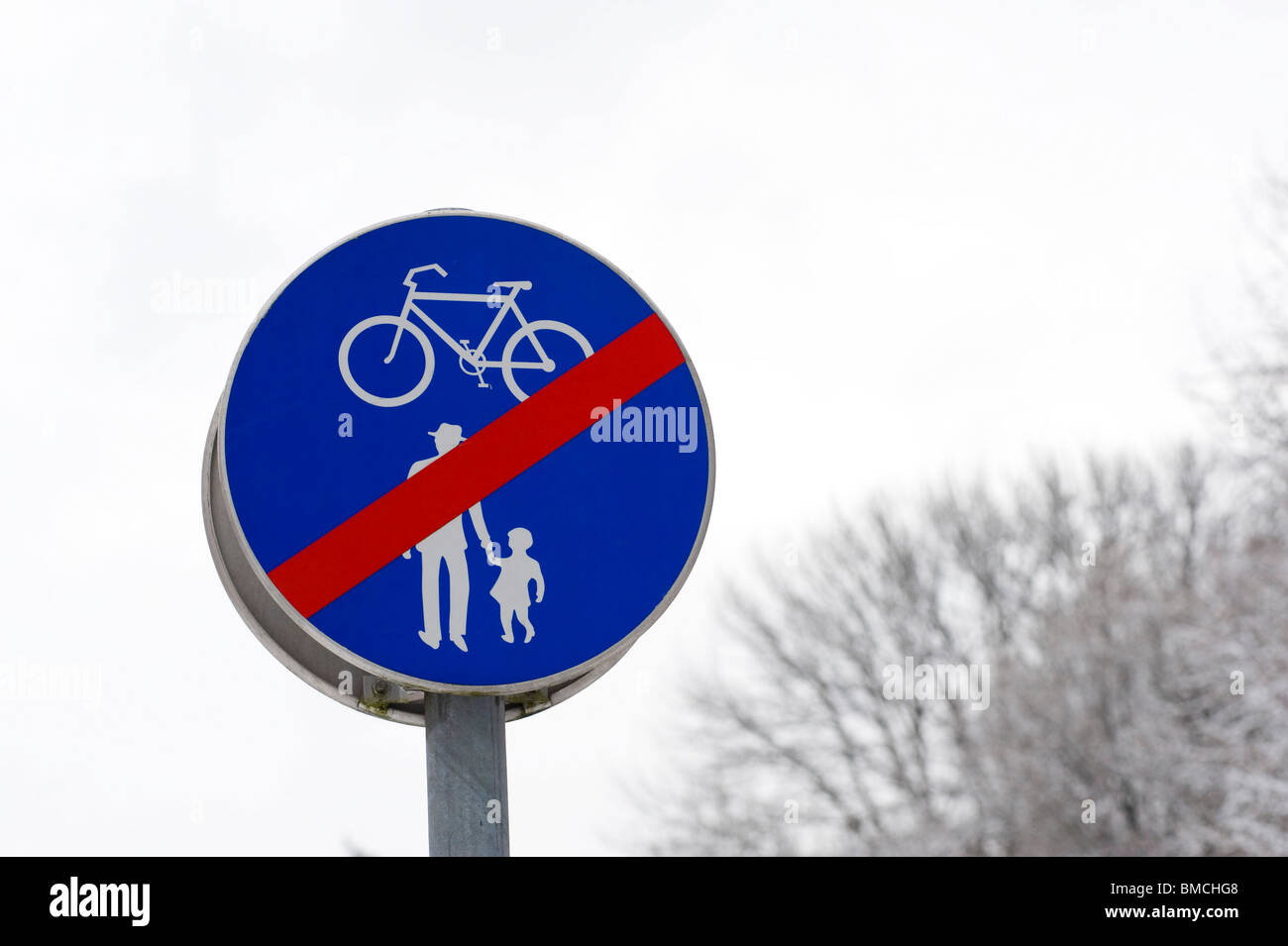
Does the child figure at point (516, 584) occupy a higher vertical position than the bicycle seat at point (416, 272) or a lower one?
lower

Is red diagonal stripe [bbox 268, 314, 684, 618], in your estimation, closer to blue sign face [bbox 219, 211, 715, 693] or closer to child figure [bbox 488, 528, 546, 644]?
blue sign face [bbox 219, 211, 715, 693]

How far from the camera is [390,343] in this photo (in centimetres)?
262

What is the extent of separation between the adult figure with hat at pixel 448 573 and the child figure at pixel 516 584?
4cm

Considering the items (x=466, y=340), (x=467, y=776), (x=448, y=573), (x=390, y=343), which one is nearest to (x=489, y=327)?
(x=466, y=340)

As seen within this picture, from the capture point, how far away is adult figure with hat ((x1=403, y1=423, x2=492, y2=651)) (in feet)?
8.34

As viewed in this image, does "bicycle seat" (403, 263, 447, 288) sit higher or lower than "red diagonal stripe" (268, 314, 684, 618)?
higher

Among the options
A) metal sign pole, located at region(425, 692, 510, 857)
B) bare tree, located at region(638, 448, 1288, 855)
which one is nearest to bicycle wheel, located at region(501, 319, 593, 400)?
metal sign pole, located at region(425, 692, 510, 857)

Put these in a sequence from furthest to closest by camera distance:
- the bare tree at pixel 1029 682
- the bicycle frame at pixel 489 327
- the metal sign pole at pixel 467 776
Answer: the bare tree at pixel 1029 682
the bicycle frame at pixel 489 327
the metal sign pole at pixel 467 776

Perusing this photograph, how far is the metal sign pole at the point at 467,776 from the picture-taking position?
98.8 inches

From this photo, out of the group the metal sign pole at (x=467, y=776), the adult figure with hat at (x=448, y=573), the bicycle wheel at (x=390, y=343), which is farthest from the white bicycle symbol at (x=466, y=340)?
the metal sign pole at (x=467, y=776)

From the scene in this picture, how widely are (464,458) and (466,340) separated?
0.20 metres

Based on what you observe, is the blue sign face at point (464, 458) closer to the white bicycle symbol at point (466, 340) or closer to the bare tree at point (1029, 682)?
the white bicycle symbol at point (466, 340)

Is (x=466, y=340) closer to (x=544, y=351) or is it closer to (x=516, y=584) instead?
(x=544, y=351)
